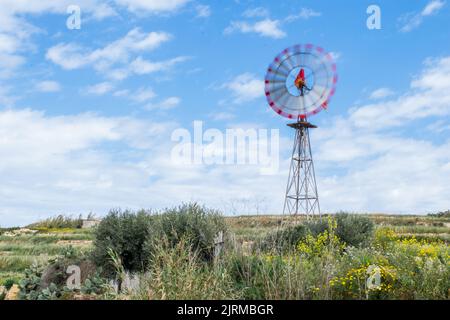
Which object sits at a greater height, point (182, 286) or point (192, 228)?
point (192, 228)

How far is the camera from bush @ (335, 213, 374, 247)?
15359mm

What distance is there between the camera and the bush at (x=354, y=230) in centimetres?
1536

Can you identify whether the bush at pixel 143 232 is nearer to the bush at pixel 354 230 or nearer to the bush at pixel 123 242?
the bush at pixel 123 242

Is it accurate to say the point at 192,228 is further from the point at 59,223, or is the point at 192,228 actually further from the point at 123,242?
the point at 59,223

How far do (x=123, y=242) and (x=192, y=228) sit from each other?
175cm

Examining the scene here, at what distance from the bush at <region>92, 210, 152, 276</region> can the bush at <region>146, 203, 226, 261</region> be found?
490 mm

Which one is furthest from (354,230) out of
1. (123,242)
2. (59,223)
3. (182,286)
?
(59,223)

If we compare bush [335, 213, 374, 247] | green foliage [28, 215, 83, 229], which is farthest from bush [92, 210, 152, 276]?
green foliage [28, 215, 83, 229]

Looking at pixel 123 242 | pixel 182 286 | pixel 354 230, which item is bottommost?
pixel 182 286

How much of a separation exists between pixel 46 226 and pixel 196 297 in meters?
30.1

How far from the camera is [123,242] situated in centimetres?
1184

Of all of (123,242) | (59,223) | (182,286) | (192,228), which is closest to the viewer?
(182,286)

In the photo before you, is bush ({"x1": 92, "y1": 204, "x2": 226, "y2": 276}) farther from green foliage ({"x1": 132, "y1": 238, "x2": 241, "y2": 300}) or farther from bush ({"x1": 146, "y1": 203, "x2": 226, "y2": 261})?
green foliage ({"x1": 132, "y1": 238, "x2": 241, "y2": 300})
